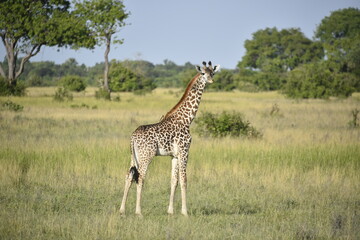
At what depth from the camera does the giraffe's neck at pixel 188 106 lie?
877 centimetres

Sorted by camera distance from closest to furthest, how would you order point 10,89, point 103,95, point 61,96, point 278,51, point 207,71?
1. point 207,71
2. point 61,96
3. point 10,89
4. point 103,95
5. point 278,51

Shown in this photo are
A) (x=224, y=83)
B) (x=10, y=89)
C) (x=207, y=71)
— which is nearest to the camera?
(x=207, y=71)

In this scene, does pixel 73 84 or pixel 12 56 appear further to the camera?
pixel 73 84

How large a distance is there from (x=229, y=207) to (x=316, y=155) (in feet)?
18.6

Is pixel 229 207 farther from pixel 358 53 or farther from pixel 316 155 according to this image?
pixel 358 53

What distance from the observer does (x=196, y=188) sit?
1081 centimetres

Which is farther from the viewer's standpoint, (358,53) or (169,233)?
(358,53)

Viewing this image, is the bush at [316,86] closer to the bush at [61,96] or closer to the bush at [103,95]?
the bush at [103,95]

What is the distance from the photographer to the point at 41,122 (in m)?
22.3

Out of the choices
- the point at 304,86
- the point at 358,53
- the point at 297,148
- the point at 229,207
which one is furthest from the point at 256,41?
the point at 229,207

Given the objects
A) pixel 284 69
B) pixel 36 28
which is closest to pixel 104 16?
pixel 36 28

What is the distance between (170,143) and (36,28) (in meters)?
36.1

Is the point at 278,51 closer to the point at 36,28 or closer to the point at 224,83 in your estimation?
the point at 224,83

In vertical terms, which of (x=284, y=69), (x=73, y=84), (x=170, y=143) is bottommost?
(x=170, y=143)
